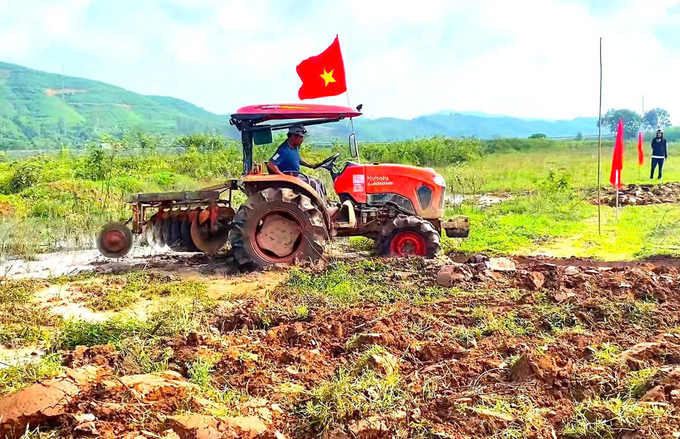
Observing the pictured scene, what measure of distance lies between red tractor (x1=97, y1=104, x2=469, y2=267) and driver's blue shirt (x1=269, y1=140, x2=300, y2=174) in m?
0.21

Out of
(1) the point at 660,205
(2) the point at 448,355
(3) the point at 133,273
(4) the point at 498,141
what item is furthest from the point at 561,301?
(4) the point at 498,141

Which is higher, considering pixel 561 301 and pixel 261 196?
pixel 261 196

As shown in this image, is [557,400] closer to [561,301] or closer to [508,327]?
[508,327]

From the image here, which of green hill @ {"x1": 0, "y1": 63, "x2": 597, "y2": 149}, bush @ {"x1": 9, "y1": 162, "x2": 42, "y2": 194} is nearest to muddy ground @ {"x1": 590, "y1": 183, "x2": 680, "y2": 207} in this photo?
bush @ {"x1": 9, "y1": 162, "x2": 42, "y2": 194}

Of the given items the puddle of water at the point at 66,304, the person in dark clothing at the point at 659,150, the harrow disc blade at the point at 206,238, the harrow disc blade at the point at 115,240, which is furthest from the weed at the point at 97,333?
the person in dark clothing at the point at 659,150

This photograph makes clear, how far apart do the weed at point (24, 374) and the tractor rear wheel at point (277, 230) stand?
3696mm

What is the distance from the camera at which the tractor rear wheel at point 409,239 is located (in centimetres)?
843

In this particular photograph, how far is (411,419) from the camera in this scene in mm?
3514

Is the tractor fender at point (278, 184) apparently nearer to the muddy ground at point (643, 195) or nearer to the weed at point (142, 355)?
the weed at point (142, 355)

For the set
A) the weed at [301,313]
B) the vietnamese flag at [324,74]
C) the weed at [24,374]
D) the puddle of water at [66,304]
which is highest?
the vietnamese flag at [324,74]

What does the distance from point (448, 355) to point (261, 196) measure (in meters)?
4.03

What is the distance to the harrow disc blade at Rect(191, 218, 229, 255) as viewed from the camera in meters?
8.39

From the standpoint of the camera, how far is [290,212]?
797 cm

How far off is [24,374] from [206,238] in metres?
4.41
